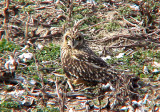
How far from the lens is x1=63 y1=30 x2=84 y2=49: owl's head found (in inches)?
207

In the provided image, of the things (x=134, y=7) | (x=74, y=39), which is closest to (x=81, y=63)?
(x=74, y=39)

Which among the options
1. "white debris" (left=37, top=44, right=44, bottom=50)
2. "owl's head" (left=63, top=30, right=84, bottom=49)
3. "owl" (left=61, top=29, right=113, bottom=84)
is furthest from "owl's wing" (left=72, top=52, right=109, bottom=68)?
"white debris" (left=37, top=44, right=44, bottom=50)

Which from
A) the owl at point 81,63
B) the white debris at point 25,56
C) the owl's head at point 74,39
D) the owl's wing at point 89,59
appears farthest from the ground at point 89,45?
the owl's head at point 74,39

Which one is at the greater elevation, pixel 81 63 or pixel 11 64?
pixel 81 63

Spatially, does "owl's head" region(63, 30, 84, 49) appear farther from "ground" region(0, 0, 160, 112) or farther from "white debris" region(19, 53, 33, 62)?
"white debris" region(19, 53, 33, 62)

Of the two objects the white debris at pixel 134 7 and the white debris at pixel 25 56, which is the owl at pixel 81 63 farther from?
the white debris at pixel 134 7

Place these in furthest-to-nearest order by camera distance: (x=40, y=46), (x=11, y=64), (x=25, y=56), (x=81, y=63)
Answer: (x=40, y=46)
(x=25, y=56)
(x=11, y=64)
(x=81, y=63)

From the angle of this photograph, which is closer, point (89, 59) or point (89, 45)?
point (89, 59)

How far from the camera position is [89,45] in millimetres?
6766

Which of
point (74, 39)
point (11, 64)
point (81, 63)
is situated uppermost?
point (74, 39)

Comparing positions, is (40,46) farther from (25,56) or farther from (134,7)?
(134,7)

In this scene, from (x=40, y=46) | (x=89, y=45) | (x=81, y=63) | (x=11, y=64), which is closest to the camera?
(x=81, y=63)

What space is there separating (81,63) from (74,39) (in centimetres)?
49

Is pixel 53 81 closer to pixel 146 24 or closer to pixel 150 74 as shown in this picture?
pixel 150 74
